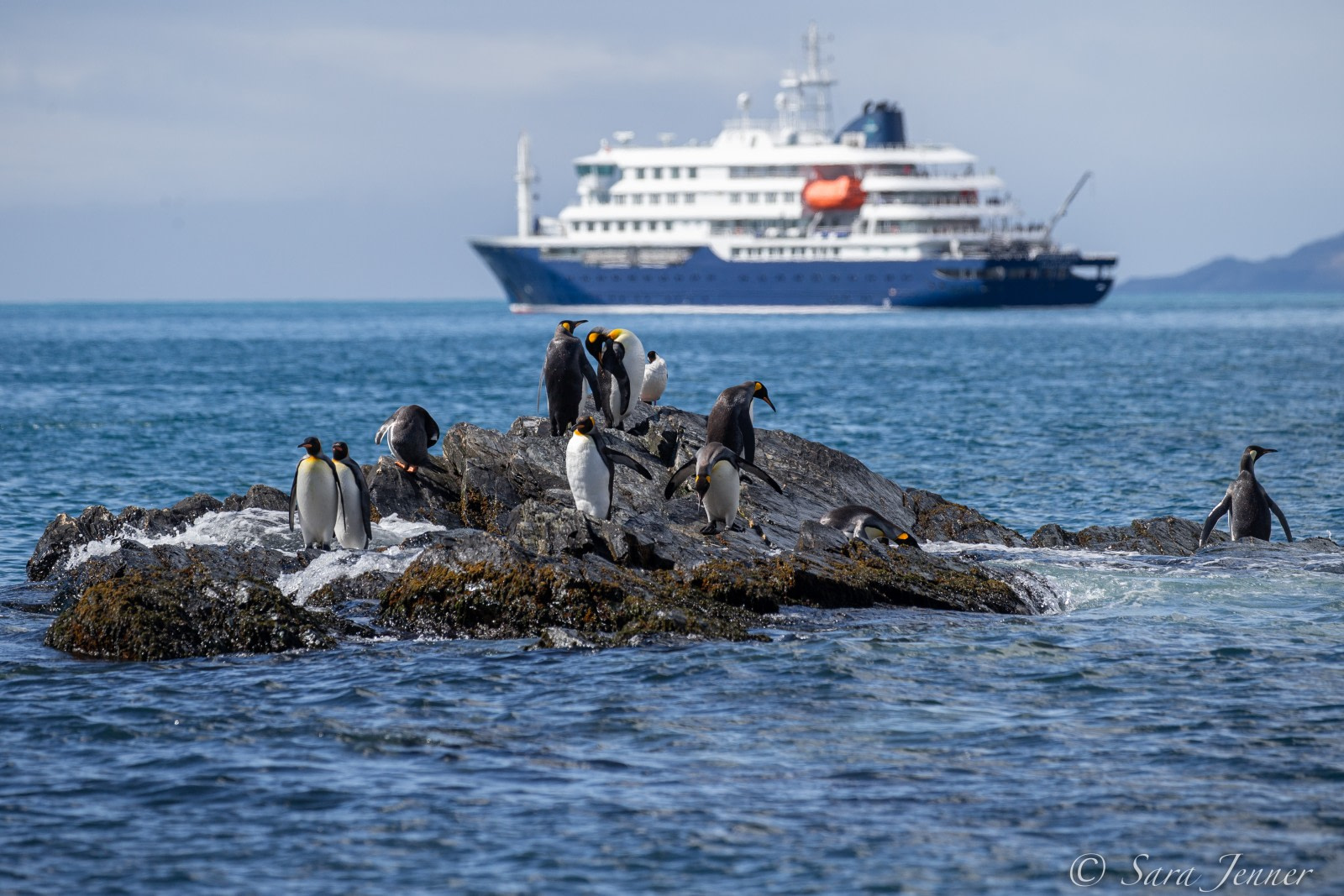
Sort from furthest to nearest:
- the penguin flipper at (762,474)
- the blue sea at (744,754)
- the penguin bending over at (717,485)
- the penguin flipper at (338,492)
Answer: the penguin flipper at (762,474) < the penguin flipper at (338,492) < the penguin bending over at (717,485) < the blue sea at (744,754)

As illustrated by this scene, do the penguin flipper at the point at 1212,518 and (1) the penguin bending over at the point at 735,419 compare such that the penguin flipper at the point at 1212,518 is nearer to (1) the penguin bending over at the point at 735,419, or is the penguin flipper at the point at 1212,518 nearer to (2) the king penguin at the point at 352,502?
(1) the penguin bending over at the point at 735,419

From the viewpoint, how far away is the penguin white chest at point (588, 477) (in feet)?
42.0

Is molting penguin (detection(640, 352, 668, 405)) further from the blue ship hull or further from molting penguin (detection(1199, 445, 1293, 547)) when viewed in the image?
the blue ship hull

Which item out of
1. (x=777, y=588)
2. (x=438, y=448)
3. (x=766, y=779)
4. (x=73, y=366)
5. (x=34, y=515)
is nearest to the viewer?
(x=766, y=779)

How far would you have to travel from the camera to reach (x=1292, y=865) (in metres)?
6.54

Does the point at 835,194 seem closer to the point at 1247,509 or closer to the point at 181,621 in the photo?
the point at 1247,509

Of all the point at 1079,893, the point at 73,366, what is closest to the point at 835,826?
the point at 1079,893

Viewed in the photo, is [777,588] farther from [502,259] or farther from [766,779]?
[502,259]

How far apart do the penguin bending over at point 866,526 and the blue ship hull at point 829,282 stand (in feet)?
273

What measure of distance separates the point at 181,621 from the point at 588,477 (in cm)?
380

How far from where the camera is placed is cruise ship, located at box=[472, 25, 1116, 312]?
319 ft

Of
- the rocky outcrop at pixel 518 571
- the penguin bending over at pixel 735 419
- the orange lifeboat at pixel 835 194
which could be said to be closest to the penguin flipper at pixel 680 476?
the rocky outcrop at pixel 518 571

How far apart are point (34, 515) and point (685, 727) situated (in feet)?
44.1

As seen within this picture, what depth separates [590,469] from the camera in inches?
506
